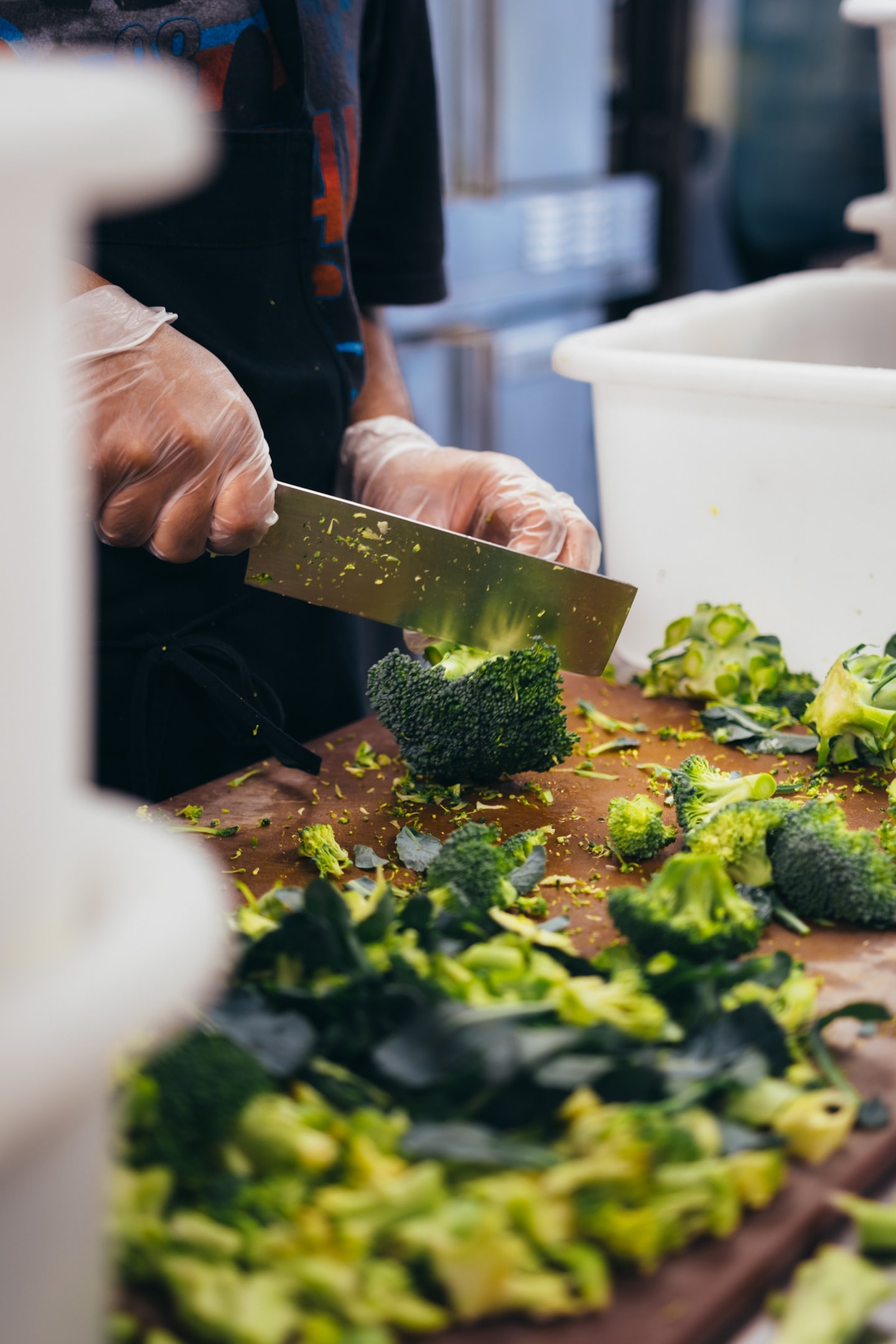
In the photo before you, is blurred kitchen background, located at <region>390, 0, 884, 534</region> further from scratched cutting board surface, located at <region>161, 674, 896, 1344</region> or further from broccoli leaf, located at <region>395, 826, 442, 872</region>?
broccoli leaf, located at <region>395, 826, 442, 872</region>

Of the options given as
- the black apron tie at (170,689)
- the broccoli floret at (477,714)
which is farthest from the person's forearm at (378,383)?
the broccoli floret at (477,714)

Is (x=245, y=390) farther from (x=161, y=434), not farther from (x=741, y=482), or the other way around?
(x=741, y=482)

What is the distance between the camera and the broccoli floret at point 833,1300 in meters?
0.57

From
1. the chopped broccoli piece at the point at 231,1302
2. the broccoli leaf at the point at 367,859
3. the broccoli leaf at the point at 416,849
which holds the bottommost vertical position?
the broccoli leaf at the point at 367,859

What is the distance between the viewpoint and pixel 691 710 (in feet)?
4.46

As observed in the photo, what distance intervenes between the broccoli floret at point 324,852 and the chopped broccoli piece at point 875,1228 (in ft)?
1.63

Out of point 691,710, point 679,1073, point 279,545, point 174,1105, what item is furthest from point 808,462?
point 174,1105

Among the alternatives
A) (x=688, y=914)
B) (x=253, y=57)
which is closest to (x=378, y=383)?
(x=253, y=57)

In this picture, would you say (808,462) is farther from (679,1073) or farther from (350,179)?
(679,1073)

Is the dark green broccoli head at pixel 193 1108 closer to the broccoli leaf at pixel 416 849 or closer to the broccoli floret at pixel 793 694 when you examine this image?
the broccoli leaf at pixel 416 849

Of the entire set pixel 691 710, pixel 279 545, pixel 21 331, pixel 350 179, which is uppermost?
A: pixel 350 179

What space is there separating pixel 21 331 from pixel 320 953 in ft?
1.47

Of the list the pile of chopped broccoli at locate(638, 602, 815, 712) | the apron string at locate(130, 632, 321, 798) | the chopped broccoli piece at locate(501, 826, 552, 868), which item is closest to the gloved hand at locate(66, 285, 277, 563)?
the apron string at locate(130, 632, 321, 798)

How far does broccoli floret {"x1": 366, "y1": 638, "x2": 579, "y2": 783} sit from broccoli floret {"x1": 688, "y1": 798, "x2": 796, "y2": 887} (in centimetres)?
21
